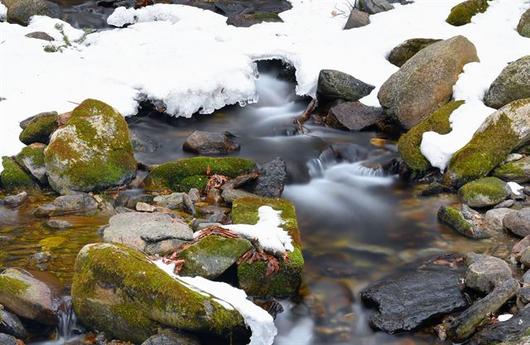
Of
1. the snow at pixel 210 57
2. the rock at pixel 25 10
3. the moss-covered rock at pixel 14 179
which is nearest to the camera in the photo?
the moss-covered rock at pixel 14 179

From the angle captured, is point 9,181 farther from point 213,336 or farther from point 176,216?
point 213,336

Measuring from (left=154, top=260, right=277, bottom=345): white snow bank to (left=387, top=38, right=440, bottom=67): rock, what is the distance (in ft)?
26.1

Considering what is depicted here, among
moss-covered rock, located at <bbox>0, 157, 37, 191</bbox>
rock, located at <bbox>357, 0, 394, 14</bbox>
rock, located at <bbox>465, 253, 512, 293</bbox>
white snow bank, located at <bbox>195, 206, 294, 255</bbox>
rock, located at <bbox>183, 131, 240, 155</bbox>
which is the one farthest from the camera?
rock, located at <bbox>357, 0, 394, 14</bbox>

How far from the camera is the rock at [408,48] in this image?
12.4 metres

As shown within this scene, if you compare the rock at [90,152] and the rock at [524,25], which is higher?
the rock at [524,25]

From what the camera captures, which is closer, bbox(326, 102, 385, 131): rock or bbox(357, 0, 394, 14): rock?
bbox(326, 102, 385, 131): rock

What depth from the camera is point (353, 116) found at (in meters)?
11.1

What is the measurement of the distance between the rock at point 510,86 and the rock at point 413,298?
4.31 meters

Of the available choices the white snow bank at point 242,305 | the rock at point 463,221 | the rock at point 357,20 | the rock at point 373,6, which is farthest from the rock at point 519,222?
the rock at point 373,6

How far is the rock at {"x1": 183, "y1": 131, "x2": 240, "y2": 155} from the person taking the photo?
10.3 metres

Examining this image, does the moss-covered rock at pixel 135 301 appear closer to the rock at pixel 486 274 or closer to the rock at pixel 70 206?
the rock at pixel 486 274

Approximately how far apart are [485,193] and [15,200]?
6.29 metres

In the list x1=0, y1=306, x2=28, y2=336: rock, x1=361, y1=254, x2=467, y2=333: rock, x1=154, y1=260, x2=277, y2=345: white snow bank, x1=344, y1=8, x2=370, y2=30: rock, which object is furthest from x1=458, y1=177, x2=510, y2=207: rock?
x1=344, y1=8, x2=370, y2=30: rock

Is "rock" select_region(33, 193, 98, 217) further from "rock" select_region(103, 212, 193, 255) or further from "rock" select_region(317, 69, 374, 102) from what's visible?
"rock" select_region(317, 69, 374, 102)
